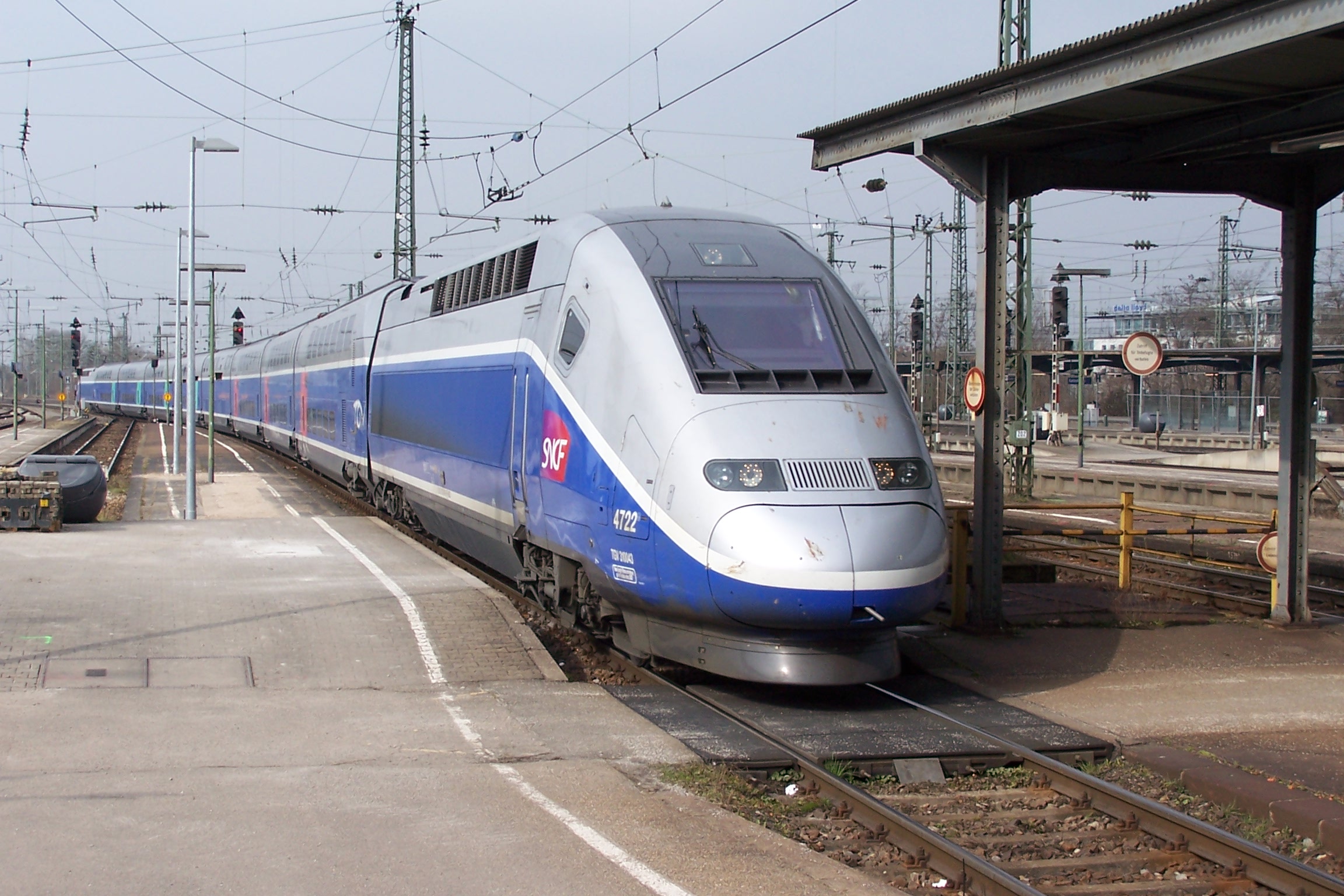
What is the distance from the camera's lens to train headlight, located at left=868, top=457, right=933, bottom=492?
8125 millimetres

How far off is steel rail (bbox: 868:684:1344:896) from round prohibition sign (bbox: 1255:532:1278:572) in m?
5.96

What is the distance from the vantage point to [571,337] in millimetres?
9781

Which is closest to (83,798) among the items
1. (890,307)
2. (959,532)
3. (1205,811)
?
(1205,811)

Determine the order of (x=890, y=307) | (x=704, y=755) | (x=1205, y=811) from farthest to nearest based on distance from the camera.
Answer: (x=890, y=307), (x=704, y=755), (x=1205, y=811)

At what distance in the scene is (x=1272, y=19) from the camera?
7.94 metres

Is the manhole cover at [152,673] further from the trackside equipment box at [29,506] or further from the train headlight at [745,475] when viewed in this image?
the trackside equipment box at [29,506]

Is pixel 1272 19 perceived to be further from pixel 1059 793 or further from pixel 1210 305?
pixel 1210 305

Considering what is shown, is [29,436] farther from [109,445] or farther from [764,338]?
[764,338]

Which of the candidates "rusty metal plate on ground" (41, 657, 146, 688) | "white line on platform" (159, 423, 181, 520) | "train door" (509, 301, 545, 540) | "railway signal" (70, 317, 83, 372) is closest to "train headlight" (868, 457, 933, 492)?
"train door" (509, 301, 545, 540)

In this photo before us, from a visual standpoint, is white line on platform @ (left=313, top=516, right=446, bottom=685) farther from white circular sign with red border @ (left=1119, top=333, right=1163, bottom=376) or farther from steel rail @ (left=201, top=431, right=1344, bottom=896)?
white circular sign with red border @ (left=1119, top=333, right=1163, bottom=376)

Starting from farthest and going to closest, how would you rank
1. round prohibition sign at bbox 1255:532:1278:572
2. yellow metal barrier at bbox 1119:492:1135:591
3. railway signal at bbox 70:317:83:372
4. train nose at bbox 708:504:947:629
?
1. railway signal at bbox 70:317:83:372
2. yellow metal barrier at bbox 1119:492:1135:591
3. round prohibition sign at bbox 1255:532:1278:572
4. train nose at bbox 708:504:947:629

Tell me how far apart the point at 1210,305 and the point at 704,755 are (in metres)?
65.3

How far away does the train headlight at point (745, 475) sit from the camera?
7812 mm

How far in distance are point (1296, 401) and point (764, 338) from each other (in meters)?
6.02
